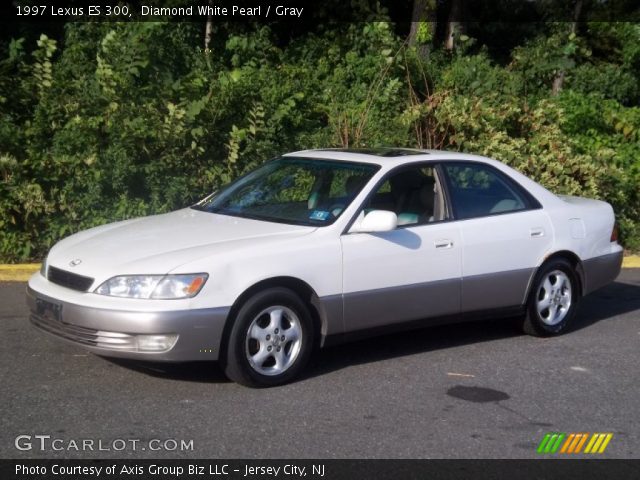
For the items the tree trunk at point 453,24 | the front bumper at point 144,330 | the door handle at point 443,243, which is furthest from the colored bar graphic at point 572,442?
the tree trunk at point 453,24

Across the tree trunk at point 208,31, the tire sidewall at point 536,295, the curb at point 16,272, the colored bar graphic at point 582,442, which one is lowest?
the curb at point 16,272

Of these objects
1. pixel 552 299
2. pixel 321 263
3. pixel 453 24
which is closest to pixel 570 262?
pixel 552 299

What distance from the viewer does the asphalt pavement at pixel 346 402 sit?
537 cm

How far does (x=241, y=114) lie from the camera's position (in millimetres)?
11867

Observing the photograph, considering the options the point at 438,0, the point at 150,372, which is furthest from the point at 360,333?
the point at 438,0

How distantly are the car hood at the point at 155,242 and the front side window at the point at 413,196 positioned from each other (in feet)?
2.73

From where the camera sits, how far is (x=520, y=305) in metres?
7.73

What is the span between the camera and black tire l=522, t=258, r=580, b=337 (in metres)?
7.85

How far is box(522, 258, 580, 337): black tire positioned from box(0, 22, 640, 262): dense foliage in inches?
174

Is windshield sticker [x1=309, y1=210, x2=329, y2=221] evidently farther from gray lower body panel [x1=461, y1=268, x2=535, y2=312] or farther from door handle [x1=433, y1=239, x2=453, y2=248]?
gray lower body panel [x1=461, y1=268, x2=535, y2=312]

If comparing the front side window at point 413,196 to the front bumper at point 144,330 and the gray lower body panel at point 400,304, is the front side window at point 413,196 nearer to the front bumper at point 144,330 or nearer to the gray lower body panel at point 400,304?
the gray lower body panel at point 400,304

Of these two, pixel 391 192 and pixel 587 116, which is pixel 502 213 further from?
pixel 587 116

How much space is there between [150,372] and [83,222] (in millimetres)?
4466

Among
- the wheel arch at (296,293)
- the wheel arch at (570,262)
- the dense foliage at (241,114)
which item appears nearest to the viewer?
the wheel arch at (296,293)
